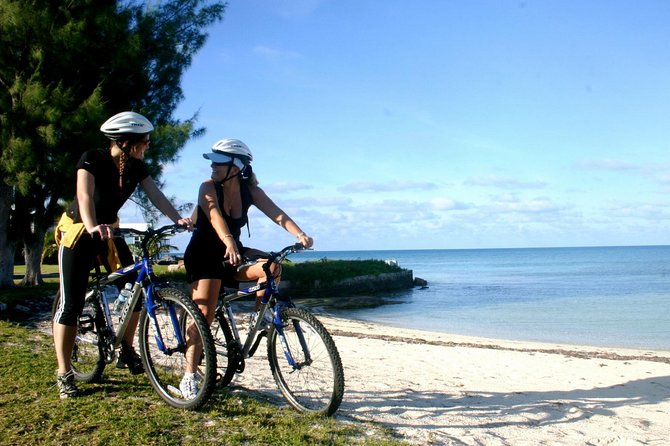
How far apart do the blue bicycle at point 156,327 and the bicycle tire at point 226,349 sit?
7.4 inches

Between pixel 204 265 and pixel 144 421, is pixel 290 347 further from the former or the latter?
pixel 144 421

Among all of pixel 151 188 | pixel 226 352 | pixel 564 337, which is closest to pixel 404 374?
pixel 226 352

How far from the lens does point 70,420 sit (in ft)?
13.6

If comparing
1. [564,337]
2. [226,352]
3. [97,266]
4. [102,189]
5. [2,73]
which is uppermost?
[2,73]

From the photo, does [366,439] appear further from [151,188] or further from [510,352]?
[510,352]

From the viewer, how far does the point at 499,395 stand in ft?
21.2

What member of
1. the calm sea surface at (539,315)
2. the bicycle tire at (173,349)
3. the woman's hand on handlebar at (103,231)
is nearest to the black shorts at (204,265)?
the bicycle tire at (173,349)

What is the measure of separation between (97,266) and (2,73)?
1179 cm

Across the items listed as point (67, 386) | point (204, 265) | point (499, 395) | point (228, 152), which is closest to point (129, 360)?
point (67, 386)

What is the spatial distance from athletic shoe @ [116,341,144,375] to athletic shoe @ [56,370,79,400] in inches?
13.5

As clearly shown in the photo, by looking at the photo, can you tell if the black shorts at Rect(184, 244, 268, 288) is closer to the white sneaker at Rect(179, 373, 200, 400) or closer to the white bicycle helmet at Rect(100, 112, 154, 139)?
the white sneaker at Rect(179, 373, 200, 400)

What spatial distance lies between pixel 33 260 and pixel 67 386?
13.5 metres

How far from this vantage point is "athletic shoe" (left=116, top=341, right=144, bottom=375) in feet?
16.0

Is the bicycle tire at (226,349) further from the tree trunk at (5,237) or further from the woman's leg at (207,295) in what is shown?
the tree trunk at (5,237)
